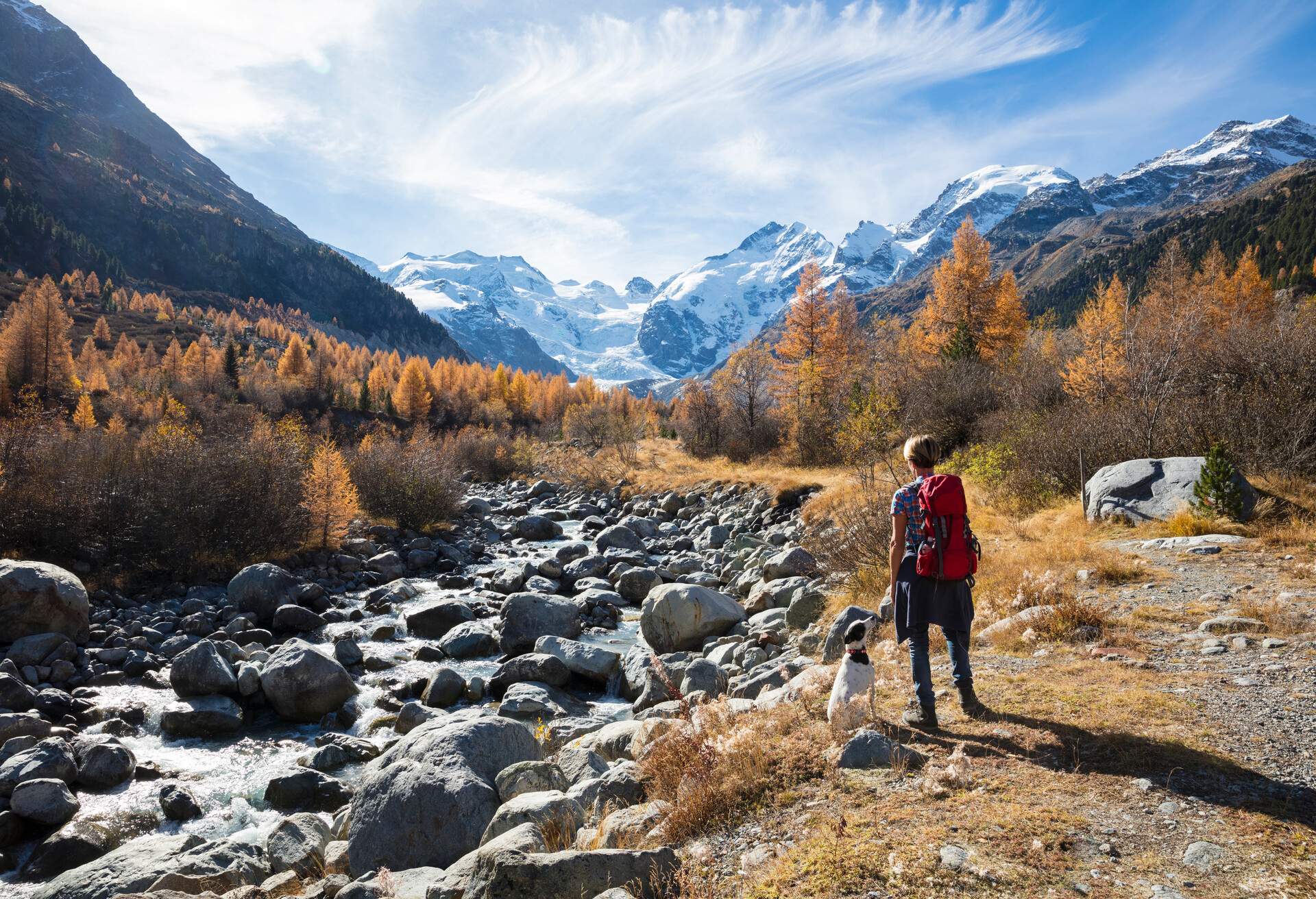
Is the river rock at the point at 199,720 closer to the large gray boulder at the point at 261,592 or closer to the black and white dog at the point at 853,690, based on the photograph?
the large gray boulder at the point at 261,592

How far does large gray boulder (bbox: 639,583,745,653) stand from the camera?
12578 mm

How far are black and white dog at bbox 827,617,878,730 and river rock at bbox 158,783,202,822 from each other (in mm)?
7945

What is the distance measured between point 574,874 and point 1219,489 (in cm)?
1233

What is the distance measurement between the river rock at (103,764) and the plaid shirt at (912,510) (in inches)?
400

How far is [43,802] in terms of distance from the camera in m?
7.32

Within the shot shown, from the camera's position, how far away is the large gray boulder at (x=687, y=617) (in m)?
12.6

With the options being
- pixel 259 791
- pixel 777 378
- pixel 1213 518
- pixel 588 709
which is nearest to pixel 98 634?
pixel 259 791

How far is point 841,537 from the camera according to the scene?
12914 millimetres

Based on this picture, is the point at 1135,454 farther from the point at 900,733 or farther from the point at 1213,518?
the point at 900,733

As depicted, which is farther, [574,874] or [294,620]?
[294,620]

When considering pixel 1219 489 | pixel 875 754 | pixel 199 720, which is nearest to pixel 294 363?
pixel 199 720

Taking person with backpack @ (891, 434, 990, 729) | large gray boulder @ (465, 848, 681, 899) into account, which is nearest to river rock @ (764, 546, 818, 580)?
person with backpack @ (891, 434, 990, 729)

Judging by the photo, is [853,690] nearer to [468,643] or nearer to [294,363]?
[468,643]

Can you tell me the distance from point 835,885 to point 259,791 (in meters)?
8.32
